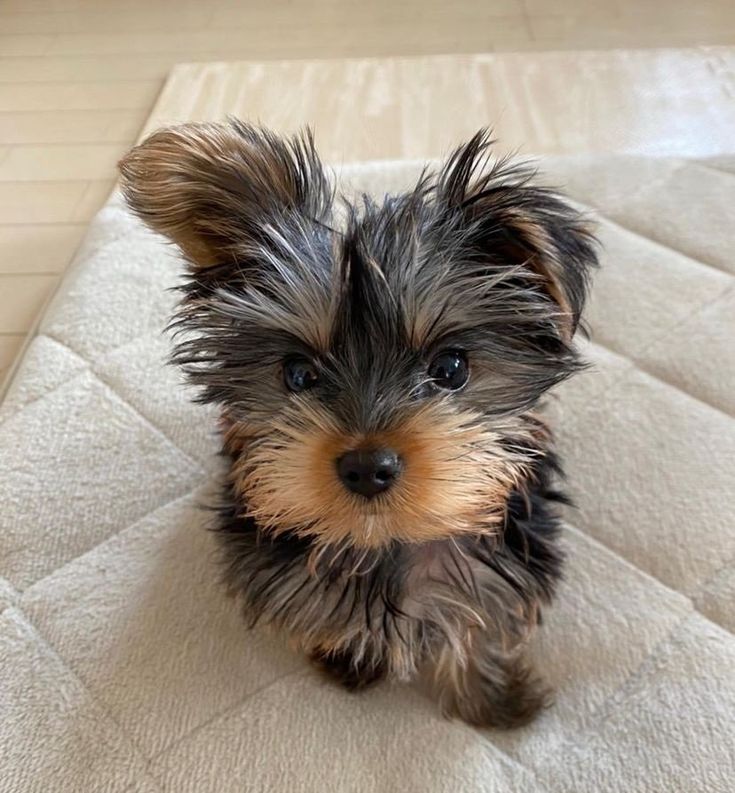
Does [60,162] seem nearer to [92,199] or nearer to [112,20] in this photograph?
[92,199]

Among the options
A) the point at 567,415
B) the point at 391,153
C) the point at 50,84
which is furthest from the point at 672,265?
the point at 50,84

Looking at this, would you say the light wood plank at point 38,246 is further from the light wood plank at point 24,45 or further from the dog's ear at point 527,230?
the dog's ear at point 527,230

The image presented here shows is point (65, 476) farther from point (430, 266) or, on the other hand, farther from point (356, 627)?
point (430, 266)

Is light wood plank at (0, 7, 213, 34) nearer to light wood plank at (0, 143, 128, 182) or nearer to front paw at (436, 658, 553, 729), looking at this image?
light wood plank at (0, 143, 128, 182)

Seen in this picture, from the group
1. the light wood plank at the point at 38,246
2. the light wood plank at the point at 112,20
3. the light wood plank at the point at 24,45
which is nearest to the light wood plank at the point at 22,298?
the light wood plank at the point at 38,246

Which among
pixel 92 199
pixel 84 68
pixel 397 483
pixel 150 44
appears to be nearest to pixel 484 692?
pixel 397 483

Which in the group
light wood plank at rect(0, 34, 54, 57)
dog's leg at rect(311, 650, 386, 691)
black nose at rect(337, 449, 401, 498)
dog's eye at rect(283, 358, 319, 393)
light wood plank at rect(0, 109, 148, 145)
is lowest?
dog's leg at rect(311, 650, 386, 691)

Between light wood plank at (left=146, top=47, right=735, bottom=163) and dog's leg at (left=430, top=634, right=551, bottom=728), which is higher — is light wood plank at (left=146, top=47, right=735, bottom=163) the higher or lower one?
the higher one

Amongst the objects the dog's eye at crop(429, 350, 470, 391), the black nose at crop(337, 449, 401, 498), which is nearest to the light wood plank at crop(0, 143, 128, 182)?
the dog's eye at crop(429, 350, 470, 391)
